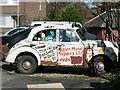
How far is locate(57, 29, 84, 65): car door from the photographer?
Answer: 1418 cm

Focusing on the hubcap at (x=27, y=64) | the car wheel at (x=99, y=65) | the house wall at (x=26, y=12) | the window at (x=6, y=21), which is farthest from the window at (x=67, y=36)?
the window at (x=6, y=21)

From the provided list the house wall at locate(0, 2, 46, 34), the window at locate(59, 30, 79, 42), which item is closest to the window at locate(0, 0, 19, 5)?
the house wall at locate(0, 2, 46, 34)

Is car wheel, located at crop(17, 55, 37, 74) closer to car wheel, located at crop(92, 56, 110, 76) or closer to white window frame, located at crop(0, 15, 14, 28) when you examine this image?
car wheel, located at crop(92, 56, 110, 76)

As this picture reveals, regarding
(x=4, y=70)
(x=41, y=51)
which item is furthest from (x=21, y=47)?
(x=4, y=70)

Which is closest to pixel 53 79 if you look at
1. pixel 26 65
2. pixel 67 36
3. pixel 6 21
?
pixel 26 65

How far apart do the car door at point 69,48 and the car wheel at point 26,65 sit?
1023mm

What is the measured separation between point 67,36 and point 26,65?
1.88 m

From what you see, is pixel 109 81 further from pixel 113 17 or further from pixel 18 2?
pixel 18 2

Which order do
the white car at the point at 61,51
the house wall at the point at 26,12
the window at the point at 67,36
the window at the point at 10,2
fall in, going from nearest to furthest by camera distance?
the white car at the point at 61,51 → the window at the point at 67,36 → the house wall at the point at 26,12 → the window at the point at 10,2

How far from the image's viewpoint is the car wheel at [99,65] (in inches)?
555

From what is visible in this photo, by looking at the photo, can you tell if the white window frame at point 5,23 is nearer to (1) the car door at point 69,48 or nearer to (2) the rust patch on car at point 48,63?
(2) the rust patch on car at point 48,63

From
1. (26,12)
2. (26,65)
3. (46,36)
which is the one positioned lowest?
(26,65)

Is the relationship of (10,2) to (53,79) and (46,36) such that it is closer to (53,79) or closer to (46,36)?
(46,36)

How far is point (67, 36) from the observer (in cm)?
1434
